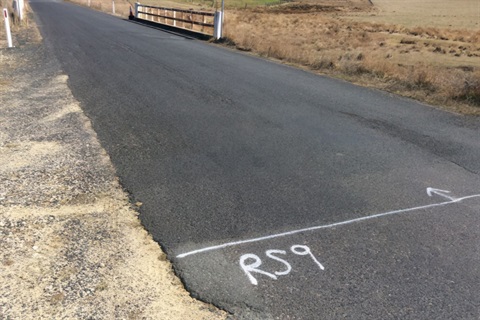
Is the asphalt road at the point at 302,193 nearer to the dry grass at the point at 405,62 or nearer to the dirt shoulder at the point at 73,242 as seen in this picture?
the dirt shoulder at the point at 73,242

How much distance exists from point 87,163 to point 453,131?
245 inches

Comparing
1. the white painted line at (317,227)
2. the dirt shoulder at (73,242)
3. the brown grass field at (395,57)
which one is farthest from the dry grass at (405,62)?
the dirt shoulder at (73,242)

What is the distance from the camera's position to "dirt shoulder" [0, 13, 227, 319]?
3176mm

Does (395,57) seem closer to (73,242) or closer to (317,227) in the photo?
Result: (317,227)

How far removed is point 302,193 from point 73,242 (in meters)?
2.54

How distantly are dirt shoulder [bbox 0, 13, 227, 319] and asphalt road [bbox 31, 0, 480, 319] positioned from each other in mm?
212

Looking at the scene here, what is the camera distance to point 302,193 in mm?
5156

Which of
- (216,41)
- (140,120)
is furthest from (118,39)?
(140,120)

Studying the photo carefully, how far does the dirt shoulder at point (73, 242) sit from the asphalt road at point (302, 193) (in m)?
0.21

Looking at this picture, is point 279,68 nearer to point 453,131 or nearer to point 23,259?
point 453,131

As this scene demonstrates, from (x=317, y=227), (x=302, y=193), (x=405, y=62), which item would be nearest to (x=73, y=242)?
(x=317, y=227)

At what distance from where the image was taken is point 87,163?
5.89 meters

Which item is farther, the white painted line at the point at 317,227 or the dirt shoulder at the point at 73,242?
the white painted line at the point at 317,227

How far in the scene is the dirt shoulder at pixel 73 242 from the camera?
3.18m
